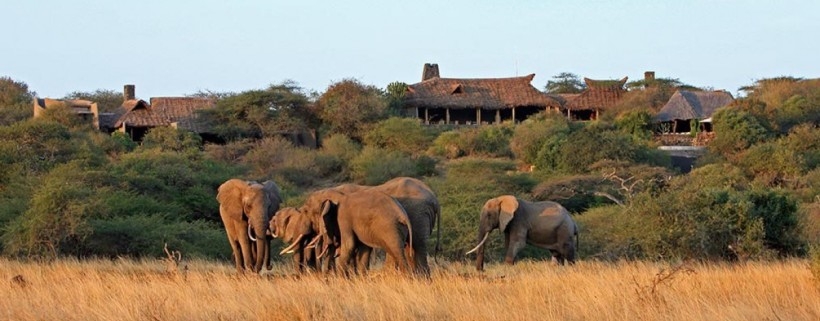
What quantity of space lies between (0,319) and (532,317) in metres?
4.04

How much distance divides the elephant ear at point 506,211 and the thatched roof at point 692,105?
3623 centimetres

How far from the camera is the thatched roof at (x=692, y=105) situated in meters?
53.8

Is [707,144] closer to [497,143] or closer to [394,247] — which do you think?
[497,143]

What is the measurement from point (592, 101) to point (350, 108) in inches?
560

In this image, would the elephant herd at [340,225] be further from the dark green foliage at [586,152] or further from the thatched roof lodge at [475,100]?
the thatched roof lodge at [475,100]

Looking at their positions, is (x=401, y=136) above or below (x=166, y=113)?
below

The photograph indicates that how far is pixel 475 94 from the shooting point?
58031mm

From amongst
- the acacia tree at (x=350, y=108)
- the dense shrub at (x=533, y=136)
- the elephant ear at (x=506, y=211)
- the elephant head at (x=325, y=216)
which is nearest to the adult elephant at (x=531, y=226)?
the elephant ear at (x=506, y=211)

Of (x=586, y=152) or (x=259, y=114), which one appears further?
(x=259, y=114)

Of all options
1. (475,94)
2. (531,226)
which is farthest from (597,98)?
(531,226)

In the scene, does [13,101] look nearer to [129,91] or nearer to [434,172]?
[129,91]

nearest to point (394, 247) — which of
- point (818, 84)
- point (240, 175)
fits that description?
point (240, 175)

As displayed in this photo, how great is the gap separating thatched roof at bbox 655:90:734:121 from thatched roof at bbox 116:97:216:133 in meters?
19.4

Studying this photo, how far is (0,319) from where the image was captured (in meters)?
9.63
